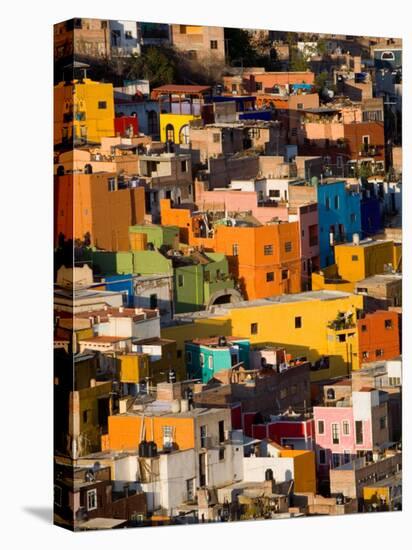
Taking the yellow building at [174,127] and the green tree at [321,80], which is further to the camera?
the green tree at [321,80]

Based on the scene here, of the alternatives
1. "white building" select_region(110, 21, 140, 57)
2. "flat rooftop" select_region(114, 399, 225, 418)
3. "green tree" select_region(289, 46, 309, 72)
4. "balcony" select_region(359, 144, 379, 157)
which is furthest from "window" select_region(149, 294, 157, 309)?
"balcony" select_region(359, 144, 379, 157)

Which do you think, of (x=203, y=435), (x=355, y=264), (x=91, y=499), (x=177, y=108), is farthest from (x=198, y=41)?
(x=91, y=499)

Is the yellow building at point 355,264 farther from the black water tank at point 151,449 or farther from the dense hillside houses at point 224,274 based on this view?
the black water tank at point 151,449

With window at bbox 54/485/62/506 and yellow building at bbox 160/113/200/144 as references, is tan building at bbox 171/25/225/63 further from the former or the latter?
window at bbox 54/485/62/506

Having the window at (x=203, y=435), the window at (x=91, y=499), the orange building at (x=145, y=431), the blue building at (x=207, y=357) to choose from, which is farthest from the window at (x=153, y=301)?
the window at (x=91, y=499)

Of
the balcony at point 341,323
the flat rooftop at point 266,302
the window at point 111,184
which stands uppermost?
the window at point 111,184
